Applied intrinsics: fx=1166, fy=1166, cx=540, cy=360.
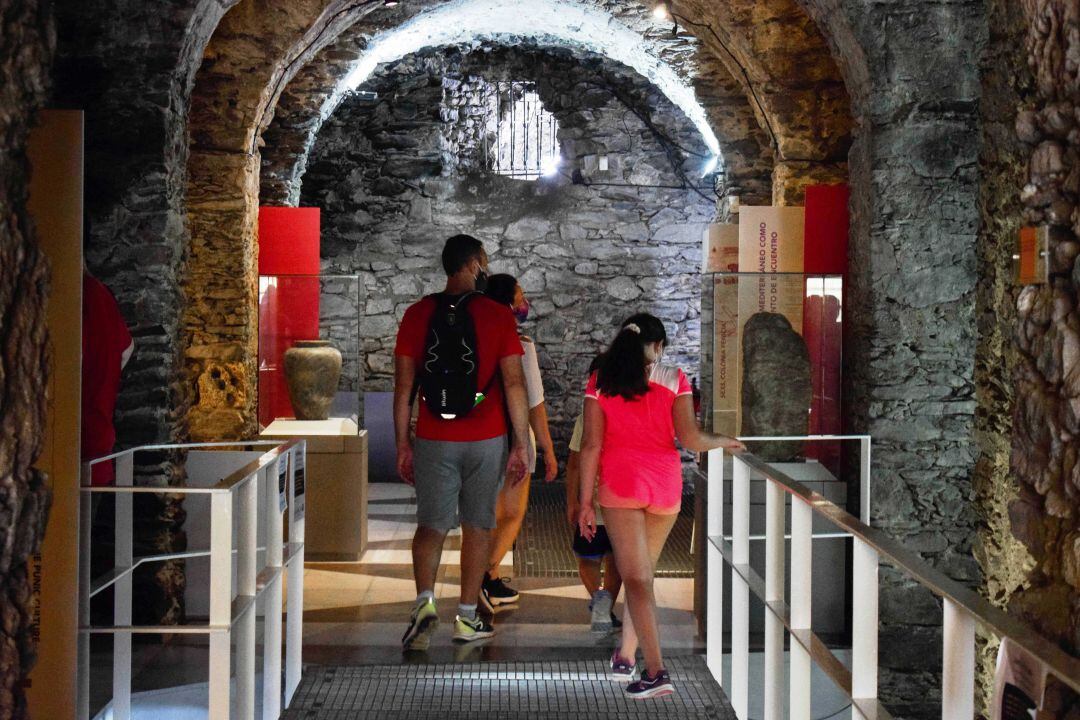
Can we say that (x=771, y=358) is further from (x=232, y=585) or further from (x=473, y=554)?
(x=232, y=585)

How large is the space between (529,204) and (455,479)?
19.5 feet

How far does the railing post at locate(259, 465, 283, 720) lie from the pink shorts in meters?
1.01

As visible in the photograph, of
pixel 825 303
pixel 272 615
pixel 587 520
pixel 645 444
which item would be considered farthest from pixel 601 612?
pixel 825 303

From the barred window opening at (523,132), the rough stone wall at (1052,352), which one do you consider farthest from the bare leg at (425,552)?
the barred window opening at (523,132)

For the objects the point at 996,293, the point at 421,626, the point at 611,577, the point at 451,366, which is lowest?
the point at 421,626

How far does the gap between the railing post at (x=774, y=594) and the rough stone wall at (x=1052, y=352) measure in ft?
2.73

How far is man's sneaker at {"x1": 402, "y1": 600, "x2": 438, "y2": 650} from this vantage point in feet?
13.9

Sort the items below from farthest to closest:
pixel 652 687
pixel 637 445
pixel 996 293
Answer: pixel 996 293 < pixel 637 445 < pixel 652 687

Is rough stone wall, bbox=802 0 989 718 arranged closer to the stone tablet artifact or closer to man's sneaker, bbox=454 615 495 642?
the stone tablet artifact

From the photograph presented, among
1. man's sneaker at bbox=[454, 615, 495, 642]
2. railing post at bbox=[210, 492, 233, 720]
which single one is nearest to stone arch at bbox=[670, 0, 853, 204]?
man's sneaker at bbox=[454, 615, 495, 642]

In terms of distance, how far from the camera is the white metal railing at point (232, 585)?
111 inches

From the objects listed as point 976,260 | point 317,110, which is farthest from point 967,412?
point 317,110

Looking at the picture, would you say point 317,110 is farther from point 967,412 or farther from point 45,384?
point 45,384

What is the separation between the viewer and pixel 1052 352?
211 cm
